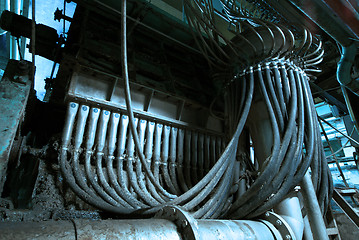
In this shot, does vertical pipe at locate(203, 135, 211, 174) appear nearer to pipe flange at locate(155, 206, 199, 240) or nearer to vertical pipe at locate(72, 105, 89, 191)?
vertical pipe at locate(72, 105, 89, 191)

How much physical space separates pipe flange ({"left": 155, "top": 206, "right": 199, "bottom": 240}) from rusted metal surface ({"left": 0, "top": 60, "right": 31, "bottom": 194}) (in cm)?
93

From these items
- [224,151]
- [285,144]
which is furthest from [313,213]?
[224,151]

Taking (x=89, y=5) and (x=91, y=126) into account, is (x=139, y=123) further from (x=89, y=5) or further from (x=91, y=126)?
(x=89, y=5)

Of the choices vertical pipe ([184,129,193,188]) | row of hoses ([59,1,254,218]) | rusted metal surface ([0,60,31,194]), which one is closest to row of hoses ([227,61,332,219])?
row of hoses ([59,1,254,218])

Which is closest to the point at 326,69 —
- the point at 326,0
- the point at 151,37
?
the point at 326,0

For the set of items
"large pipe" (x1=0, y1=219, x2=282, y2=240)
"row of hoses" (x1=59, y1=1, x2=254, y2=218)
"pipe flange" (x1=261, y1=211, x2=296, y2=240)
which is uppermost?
"row of hoses" (x1=59, y1=1, x2=254, y2=218)

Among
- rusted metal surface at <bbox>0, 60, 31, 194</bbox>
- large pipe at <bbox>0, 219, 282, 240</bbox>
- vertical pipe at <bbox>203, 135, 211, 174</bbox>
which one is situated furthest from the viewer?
vertical pipe at <bbox>203, 135, 211, 174</bbox>

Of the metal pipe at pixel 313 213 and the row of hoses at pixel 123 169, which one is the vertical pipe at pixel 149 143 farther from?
Answer: the metal pipe at pixel 313 213

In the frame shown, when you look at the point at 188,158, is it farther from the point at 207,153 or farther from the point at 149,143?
the point at 149,143

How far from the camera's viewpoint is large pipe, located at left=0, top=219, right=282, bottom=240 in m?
0.50

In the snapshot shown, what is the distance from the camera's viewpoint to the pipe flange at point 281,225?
1.01 meters

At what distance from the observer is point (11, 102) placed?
1.31m

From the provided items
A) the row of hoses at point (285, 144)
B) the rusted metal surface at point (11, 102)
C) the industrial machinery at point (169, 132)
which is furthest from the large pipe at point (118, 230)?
the rusted metal surface at point (11, 102)

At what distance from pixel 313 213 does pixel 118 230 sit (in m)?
1.01
